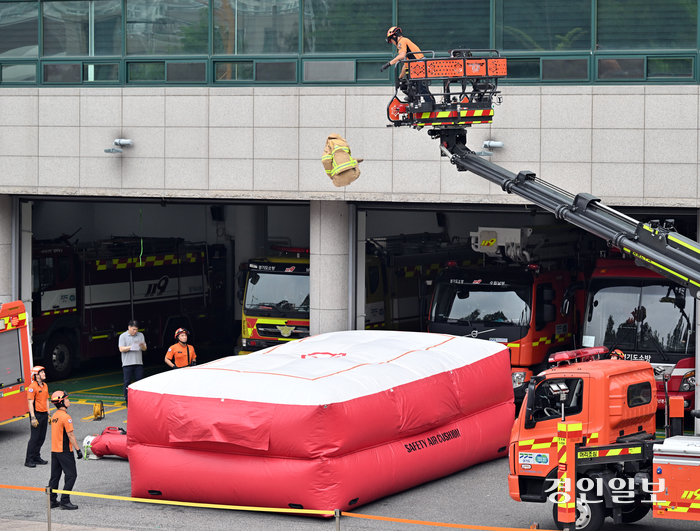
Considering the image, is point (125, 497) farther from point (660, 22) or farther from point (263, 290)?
point (660, 22)

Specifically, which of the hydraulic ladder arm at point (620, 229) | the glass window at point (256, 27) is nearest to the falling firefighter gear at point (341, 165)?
the hydraulic ladder arm at point (620, 229)

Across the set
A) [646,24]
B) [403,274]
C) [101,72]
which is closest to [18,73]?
[101,72]

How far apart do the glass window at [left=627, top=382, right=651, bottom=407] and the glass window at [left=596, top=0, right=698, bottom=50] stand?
7.71 metres

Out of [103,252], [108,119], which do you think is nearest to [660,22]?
[108,119]

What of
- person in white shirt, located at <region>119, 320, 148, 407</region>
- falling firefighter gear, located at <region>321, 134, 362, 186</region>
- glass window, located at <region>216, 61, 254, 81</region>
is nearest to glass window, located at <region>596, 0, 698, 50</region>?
falling firefighter gear, located at <region>321, 134, 362, 186</region>

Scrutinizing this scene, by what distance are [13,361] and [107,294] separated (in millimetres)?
6440

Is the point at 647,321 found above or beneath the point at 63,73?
beneath

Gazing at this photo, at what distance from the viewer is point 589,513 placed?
10859mm

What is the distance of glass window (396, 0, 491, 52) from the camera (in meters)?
A: 17.9

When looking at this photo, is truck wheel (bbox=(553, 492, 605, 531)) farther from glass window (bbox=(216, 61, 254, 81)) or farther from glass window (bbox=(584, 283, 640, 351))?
glass window (bbox=(216, 61, 254, 81))

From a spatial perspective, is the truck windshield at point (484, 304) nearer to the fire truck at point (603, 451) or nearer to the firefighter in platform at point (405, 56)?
the firefighter in platform at point (405, 56)

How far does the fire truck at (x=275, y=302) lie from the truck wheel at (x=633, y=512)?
398 inches

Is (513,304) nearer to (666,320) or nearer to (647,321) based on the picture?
(647,321)

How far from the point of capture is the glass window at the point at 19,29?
20.4m
